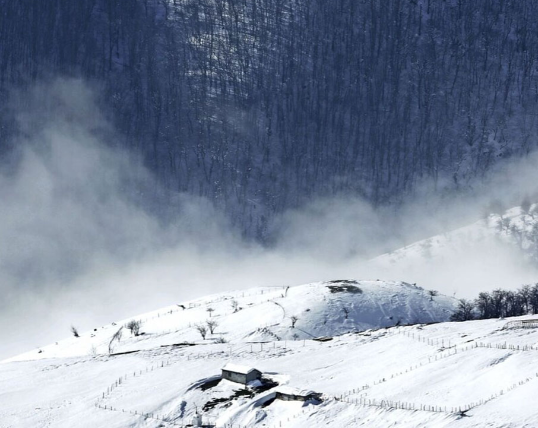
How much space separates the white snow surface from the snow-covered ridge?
398 millimetres

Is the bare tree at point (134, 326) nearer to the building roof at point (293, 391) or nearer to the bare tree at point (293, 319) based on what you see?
the bare tree at point (293, 319)

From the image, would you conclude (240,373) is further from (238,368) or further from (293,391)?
(293,391)

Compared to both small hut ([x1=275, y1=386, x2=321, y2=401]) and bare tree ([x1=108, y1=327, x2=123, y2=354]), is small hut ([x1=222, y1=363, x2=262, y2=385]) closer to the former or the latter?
small hut ([x1=275, y1=386, x2=321, y2=401])

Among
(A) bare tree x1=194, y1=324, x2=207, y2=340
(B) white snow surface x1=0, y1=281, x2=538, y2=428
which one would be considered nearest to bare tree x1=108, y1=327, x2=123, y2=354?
(B) white snow surface x1=0, y1=281, x2=538, y2=428

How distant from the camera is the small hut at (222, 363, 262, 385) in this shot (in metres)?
94.8

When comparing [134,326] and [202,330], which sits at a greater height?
[134,326]

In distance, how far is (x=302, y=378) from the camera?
9675cm

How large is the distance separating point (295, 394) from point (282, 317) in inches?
1801

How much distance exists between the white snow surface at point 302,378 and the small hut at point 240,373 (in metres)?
0.92

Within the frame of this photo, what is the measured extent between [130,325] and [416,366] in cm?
6313

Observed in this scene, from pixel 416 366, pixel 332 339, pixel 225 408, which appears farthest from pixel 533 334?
pixel 225 408

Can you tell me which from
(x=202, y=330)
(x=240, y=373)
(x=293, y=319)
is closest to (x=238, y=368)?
(x=240, y=373)

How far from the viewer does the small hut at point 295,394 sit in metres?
88.2

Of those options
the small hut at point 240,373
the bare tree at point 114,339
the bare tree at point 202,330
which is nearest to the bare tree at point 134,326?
the bare tree at point 114,339
